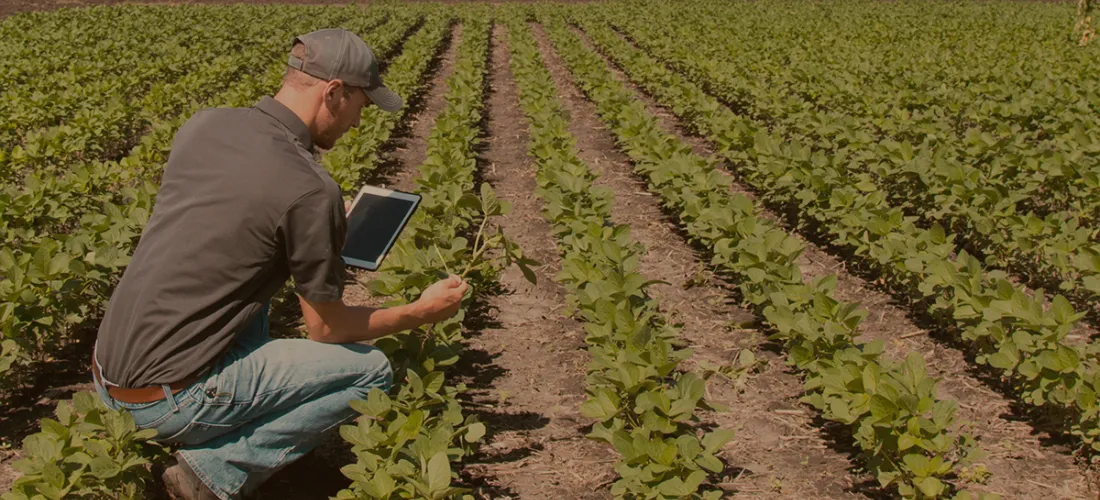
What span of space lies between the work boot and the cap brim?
4.36 feet

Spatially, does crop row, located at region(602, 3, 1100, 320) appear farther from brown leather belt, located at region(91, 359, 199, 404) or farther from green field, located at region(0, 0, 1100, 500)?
brown leather belt, located at region(91, 359, 199, 404)

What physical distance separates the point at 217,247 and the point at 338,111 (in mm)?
588

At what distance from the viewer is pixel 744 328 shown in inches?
196

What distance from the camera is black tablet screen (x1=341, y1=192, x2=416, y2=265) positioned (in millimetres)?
3045

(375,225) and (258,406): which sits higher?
(375,225)

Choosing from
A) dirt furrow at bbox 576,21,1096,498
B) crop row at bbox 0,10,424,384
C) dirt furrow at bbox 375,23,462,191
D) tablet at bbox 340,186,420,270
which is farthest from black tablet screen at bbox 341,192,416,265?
dirt furrow at bbox 375,23,462,191

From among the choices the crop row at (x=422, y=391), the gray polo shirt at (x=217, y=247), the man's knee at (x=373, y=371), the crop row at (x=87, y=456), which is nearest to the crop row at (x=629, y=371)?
the crop row at (x=422, y=391)

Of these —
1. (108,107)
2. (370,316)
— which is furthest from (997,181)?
(108,107)

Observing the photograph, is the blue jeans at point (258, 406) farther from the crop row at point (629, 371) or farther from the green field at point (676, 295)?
the crop row at point (629, 371)

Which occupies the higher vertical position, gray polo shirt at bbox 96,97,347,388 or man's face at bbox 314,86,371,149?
man's face at bbox 314,86,371,149

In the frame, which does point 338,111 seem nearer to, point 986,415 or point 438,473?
point 438,473

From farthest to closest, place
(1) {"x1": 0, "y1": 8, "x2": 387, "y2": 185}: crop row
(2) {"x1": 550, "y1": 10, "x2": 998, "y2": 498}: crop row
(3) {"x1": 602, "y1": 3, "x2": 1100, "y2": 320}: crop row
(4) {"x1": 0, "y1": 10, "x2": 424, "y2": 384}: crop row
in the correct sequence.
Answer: (1) {"x1": 0, "y1": 8, "x2": 387, "y2": 185}: crop row < (3) {"x1": 602, "y1": 3, "x2": 1100, "y2": 320}: crop row < (4) {"x1": 0, "y1": 10, "x2": 424, "y2": 384}: crop row < (2) {"x1": 550, "y1": 10, "x2": 998, "y2": 498}: crop row

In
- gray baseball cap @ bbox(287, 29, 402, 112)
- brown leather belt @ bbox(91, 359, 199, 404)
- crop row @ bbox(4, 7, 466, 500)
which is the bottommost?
crop row @ bbox(4, 7, 466, 500)

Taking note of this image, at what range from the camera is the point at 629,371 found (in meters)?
3.35
